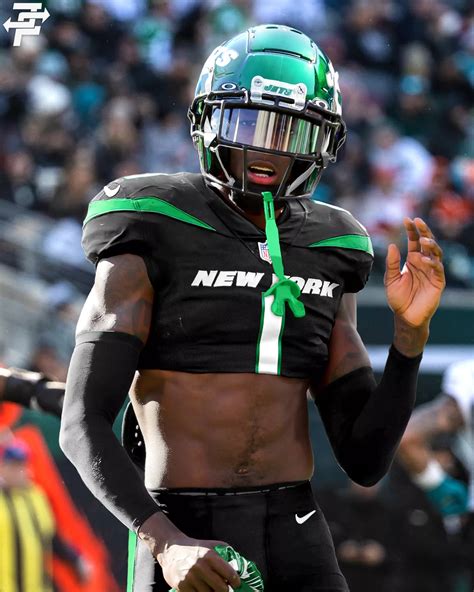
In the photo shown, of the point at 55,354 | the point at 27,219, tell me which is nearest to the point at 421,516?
the point at 55,354

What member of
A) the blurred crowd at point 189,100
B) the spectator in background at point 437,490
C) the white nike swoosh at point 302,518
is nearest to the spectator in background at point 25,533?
the blurred crowd at point 189,100

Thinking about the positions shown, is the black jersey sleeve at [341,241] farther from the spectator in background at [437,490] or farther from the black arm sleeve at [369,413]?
the spectator in background at [437,490]

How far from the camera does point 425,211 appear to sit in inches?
283

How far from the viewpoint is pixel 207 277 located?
2230 millimetres

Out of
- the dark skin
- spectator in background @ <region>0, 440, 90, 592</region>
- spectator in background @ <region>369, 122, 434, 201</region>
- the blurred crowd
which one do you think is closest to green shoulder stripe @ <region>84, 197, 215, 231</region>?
the dark skin

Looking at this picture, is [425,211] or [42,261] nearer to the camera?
[42,261]

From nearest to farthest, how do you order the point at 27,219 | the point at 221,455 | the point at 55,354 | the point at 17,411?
1. the point at 221,455
2. the point at 17,411
3. the point at 55,354
4. the point at 27,219

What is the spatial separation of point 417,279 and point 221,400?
468 mm

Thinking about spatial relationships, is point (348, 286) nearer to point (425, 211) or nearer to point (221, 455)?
point (221, 455)

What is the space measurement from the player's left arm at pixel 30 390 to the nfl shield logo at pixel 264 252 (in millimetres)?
1112

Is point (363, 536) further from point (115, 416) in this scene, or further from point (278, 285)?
point (115, 416)

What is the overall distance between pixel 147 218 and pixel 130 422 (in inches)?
17.6

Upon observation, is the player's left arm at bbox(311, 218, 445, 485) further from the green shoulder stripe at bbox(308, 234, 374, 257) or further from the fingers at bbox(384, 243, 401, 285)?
the green shoulder stripe at bbox(308, 234, 374, 257)

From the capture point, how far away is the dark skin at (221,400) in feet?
7.19
